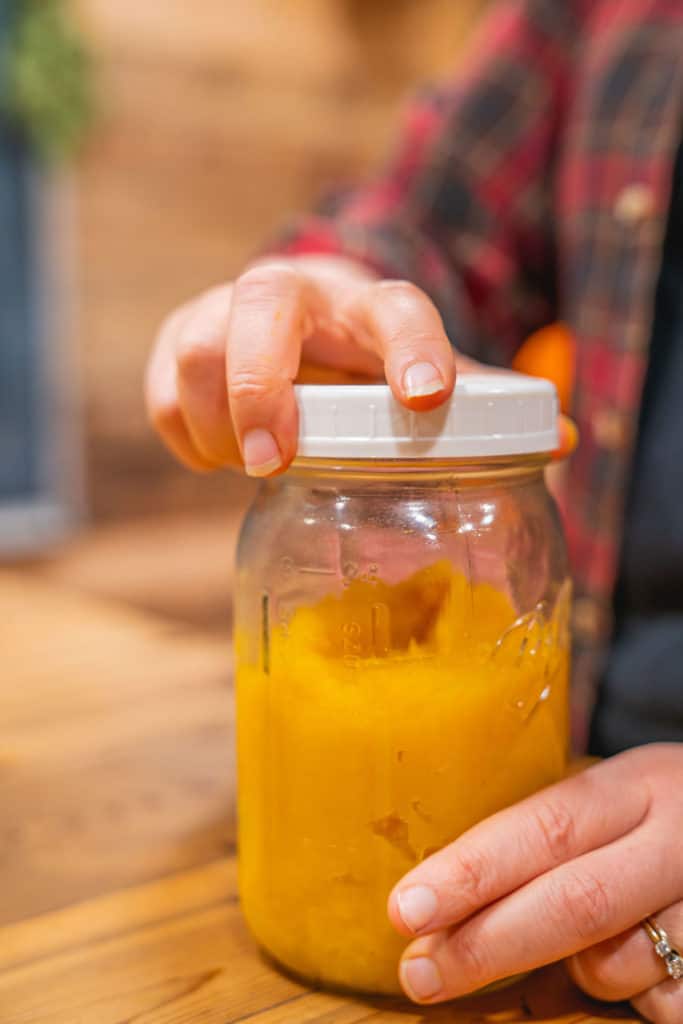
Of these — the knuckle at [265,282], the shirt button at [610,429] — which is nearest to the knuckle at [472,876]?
the knuckle at [265,282]

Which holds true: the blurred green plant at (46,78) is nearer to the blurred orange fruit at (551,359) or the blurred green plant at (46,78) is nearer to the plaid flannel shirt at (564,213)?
the blurred orange fruit at (551,359)

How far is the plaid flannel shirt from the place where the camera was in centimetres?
103

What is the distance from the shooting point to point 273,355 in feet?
1.57

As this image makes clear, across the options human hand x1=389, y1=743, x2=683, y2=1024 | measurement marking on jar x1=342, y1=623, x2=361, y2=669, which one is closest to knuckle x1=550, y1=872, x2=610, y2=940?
human hand x1=389, y1=743, x2=683, y2=1024

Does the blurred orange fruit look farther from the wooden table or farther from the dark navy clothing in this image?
the wooden table

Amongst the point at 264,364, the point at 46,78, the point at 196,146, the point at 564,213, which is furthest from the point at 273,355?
the point at 196,146

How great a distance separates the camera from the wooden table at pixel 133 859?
1.56ft

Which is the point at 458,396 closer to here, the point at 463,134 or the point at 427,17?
the point at 463,134

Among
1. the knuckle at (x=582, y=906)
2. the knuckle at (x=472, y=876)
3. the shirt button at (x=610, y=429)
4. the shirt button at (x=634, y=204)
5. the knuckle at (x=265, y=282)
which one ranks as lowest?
the shirt button at (x=610, y=429)

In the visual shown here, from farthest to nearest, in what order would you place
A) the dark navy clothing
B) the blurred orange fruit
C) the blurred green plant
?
the blurred green plant, the blurred orange fruit, the dark navy clothing

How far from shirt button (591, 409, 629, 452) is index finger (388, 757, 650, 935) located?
0.57 metres

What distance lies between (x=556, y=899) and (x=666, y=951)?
6 centimetres

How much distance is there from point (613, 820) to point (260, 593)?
195 millimetres

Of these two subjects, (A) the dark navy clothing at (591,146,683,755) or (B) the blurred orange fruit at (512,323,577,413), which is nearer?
(A) the dark navy clothing at (591,146,683,755)
